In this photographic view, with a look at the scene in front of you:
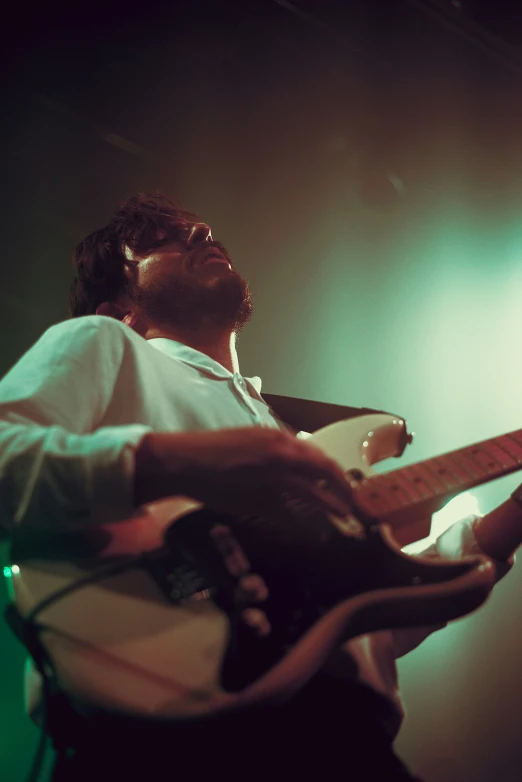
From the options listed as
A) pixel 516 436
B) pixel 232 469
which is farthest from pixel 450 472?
pixel 232 469

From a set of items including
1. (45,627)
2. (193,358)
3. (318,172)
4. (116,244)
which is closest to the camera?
(45,627)

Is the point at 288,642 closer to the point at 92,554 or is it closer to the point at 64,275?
the point at 92,554

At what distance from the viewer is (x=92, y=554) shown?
2.14 ft

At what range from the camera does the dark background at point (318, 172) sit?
1803 millimetres

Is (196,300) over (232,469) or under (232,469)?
over

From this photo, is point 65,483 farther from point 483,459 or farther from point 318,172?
point 318,172

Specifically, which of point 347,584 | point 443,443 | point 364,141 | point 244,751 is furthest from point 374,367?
point 244,751

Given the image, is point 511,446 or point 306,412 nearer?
point 511,446

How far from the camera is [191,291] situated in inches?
55.2

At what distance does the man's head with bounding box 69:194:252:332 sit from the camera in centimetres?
141

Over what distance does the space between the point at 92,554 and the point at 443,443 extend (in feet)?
5.05

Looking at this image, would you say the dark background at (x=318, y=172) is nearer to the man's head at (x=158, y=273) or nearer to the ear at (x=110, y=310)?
the man's head at (x=158, y=273)

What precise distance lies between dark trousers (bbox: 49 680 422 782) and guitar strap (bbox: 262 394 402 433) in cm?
69

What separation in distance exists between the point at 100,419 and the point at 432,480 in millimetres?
572
